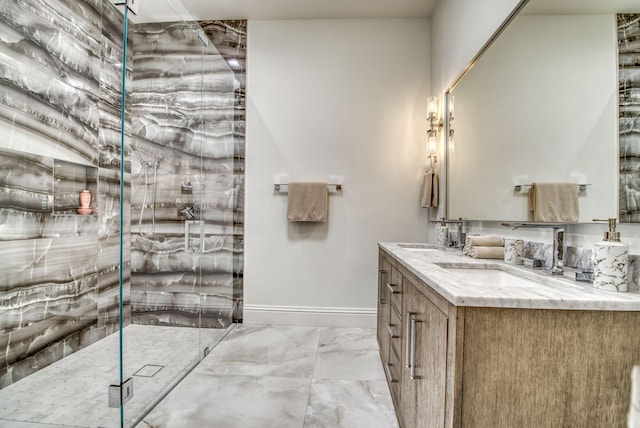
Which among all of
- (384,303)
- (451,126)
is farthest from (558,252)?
(451,126)

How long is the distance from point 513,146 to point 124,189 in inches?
80.2

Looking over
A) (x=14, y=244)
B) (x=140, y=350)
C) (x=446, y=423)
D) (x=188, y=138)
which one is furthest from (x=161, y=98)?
(x=446, y=423)

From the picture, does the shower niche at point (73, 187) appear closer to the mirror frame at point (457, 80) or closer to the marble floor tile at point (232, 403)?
the marble floor tile at point (232, 403)

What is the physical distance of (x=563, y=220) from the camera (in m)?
1.20

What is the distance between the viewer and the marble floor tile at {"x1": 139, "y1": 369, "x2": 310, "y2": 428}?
1512 mm

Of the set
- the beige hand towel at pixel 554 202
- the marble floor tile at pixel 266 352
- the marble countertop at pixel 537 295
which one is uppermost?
the beige hand towel at pixel 554 202

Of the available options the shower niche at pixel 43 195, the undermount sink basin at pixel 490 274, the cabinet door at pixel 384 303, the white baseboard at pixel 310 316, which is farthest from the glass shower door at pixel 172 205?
the undermount sink basin at pixel 490 274

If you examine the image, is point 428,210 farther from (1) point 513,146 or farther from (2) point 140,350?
(2) point 140,350

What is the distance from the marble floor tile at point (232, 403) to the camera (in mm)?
1512

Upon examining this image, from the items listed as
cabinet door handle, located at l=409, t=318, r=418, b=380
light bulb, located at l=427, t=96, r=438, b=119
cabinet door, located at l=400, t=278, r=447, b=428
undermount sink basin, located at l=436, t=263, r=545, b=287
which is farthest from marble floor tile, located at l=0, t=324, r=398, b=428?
light bulb, located at l=427, t=96, r=438, b=119

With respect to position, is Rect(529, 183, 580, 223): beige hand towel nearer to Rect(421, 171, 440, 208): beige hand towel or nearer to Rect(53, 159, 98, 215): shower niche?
Rect(421, 171, 440, 208): beige hand towel

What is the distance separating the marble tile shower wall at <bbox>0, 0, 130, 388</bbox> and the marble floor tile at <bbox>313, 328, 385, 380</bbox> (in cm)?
131

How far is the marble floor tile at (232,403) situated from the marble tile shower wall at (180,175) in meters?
0.49

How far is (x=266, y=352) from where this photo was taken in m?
2.29
